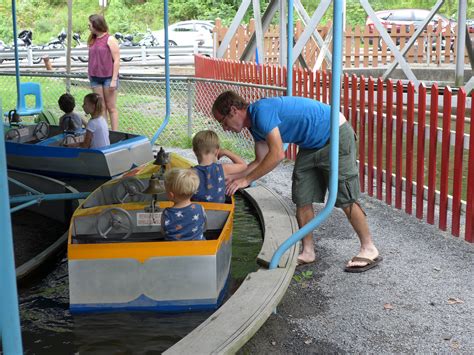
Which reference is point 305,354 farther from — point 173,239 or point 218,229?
point 218,229

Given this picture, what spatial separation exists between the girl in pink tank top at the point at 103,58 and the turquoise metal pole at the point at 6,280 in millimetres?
7041

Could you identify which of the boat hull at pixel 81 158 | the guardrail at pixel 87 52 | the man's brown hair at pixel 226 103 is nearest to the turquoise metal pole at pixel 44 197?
the boat hull at pixel 81 158

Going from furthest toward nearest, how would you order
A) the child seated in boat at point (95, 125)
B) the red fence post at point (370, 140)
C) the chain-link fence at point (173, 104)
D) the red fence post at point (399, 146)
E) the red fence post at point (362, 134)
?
the chain-link fence at point (173, 104)
the child seated in boat at point (95, 125)
the red fence post at point (362, 134)
the red fence post at point (370, 140)
the red fence post at point (399, 146)

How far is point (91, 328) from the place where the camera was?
402cm

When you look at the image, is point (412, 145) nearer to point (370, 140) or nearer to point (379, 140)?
point (379, 140)

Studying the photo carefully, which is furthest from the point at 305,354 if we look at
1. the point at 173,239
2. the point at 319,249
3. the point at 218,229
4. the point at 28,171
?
the point at 28,171

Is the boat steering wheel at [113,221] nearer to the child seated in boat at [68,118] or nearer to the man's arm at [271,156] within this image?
the man's arm at [271,156]

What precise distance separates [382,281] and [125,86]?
10583 millimetres

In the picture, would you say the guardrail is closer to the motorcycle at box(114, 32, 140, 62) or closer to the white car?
the motorcycle at box(114, 32, 140, 62)

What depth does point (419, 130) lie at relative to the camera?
6121mm

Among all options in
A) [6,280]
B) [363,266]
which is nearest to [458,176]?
[363,266]

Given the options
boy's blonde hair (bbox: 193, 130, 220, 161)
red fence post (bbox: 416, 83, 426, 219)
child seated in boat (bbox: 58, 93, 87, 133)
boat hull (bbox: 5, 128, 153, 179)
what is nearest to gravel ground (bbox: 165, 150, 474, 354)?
red fence post (bbox: 416, 83, 426, 219)

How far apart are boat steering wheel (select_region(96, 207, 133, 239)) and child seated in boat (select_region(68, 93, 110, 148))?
283 centimetres

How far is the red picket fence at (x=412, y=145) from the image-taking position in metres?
5.54
